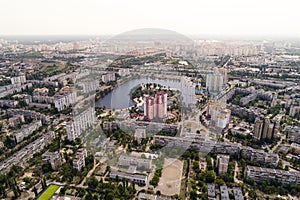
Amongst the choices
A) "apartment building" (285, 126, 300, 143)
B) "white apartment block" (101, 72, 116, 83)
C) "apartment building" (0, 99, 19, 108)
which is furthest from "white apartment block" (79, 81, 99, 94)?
"apartment building" (285, 126, 300, 143)

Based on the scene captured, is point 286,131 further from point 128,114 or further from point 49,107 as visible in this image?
point 49,107

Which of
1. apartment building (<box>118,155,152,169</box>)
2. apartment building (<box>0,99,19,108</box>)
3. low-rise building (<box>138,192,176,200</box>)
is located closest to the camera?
low-rise building (<box>138,192,176,200</box>)

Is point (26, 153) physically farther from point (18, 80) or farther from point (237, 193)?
point (18, 80)

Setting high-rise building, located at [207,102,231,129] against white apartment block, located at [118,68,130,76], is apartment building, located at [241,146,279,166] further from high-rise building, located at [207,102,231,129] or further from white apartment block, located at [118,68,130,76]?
white apartment block, located at [118,68,130,76]

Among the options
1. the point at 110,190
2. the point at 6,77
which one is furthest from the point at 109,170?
the point at 6,77

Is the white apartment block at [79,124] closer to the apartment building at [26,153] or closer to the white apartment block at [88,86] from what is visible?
the apartment building at [26,153]

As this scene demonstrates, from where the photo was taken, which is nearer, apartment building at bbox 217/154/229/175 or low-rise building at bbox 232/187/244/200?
low-rise building at bbox 232/187/244/200

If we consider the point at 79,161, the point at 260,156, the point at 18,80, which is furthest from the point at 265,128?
the point at 18,80
